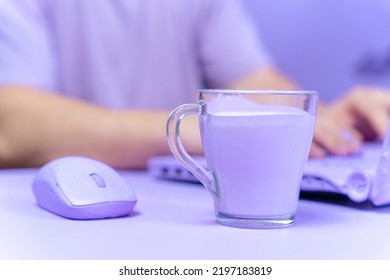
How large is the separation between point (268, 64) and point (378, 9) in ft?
1.33

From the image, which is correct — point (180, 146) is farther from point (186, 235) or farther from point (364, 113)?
point (364, 113)

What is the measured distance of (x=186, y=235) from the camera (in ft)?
1.30

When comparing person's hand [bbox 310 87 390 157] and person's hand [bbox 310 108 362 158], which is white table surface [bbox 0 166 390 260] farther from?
person's hand [bbox 310 87 390 157]

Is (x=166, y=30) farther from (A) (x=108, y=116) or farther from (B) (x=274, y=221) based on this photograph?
(B) (x=274, y=221)

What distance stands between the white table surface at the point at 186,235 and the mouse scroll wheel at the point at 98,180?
3 cm

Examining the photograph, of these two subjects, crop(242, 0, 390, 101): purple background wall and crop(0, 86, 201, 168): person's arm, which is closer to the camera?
crop(0, 86, 201, 168): person's arm

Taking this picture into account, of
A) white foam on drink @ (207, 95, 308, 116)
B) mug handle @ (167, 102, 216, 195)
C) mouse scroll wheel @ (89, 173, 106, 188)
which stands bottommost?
mouse scroll wheel @ (89, 173, 106, 188)

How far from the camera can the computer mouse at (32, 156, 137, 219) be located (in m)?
0.43

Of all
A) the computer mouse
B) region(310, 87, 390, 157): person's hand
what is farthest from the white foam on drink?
region(310, 87, 390, 157): person's hand

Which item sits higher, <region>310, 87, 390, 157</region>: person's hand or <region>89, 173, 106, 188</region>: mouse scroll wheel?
<region>89, 173, 106, 188</region>: mouse scroll wheel

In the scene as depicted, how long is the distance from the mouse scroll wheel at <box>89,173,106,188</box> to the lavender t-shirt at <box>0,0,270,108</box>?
694 mm

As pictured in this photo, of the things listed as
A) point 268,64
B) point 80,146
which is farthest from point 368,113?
point 80,146

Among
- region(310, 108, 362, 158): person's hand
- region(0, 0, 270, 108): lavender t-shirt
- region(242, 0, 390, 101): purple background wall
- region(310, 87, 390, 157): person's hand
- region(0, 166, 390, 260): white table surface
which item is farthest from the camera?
region(242, 0, 390, 101): purple background wall

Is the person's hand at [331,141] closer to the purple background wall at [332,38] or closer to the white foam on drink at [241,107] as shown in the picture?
the white foam on drink at [241,107]
